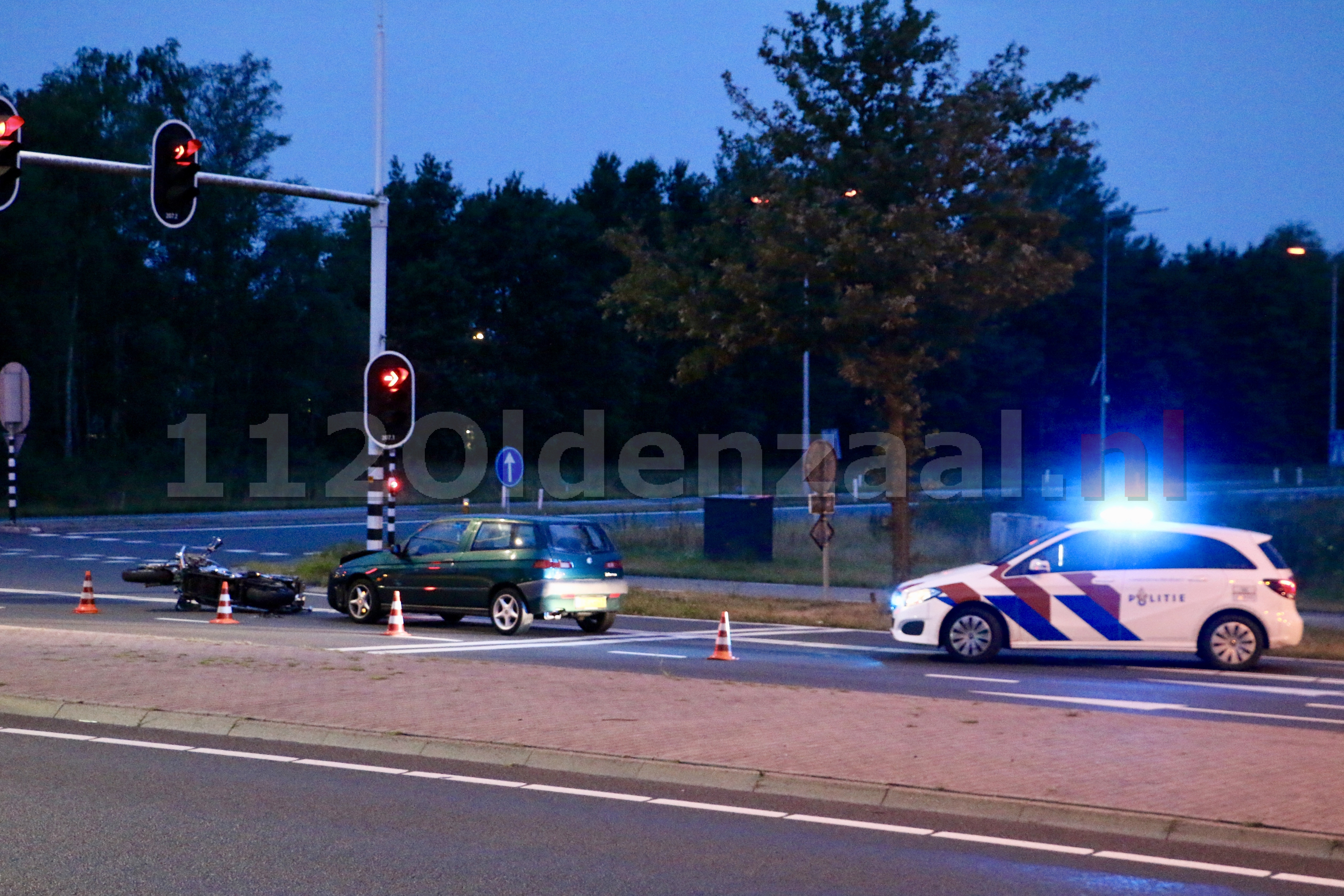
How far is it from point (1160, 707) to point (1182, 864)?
242 inches

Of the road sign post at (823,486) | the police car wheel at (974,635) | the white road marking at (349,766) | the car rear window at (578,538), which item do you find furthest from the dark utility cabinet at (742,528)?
the white road marking at (349,766)

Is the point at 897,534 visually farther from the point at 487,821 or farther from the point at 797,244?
the point at 487,821

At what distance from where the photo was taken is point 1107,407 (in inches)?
3233

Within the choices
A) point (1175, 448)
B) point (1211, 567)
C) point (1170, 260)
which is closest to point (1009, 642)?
Answer: point (1211, 567)

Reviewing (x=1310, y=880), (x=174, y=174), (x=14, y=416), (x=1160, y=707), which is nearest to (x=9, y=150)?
(x=174, y=174)

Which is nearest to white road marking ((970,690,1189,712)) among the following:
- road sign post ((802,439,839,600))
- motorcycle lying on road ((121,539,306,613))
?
road sign post ((802,439,839,600))

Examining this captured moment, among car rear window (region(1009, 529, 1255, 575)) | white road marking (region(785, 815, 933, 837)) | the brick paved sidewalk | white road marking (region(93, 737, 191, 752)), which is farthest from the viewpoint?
car rear window (region(1009, 529, 1255, 575))

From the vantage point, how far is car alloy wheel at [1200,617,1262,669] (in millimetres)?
16406

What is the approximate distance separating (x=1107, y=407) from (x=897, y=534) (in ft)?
205

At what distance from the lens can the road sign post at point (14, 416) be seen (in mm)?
41219

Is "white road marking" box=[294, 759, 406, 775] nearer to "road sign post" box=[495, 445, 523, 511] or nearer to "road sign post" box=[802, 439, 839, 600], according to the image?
"road sign post" box=[802, 439, 839, 600]

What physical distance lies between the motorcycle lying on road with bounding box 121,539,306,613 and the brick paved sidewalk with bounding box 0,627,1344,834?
6410 mm

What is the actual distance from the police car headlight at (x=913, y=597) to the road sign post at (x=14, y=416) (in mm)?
31135

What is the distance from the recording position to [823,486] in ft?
76.8
